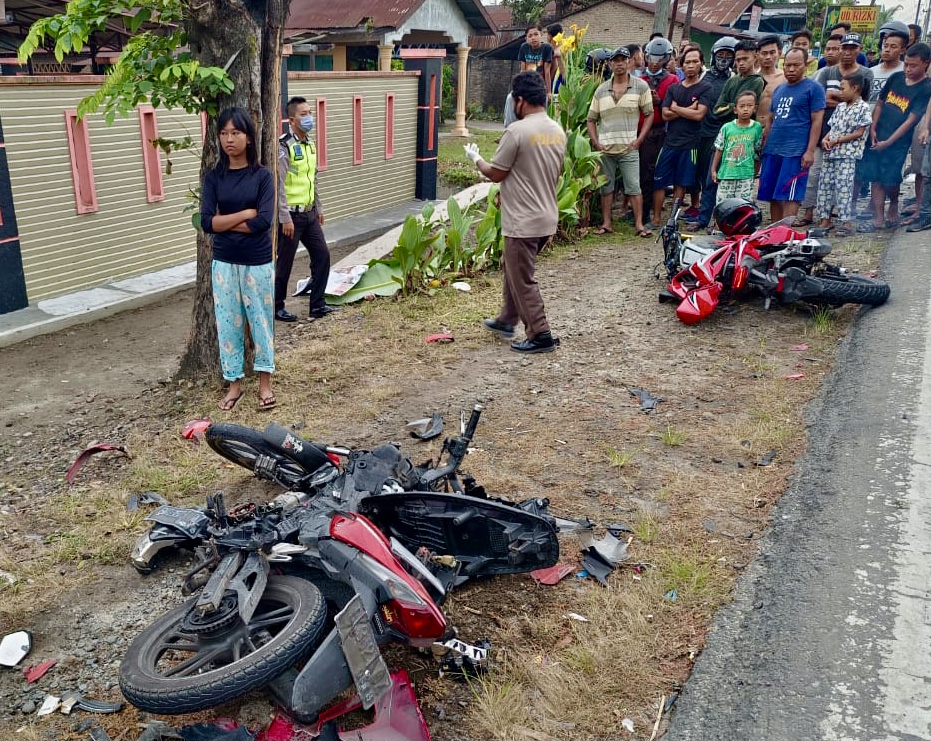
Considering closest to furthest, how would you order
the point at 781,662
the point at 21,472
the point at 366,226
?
1. the point at 781,662
2. the point at 21,472
3. the point at 366,226

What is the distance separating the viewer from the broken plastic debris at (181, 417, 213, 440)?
16.2ft

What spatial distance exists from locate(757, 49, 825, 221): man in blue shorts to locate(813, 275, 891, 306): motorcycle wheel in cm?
189

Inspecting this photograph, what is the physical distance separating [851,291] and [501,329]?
2667 millimetres

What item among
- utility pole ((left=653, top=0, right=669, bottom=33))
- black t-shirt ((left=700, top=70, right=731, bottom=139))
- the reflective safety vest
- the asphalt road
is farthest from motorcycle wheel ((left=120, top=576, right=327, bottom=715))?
utility pole ((left=653, top=0, right=669, bottom=33))

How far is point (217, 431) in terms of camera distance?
4.08 metres

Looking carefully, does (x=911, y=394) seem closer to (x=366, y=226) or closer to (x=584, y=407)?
(x=584, y=407)

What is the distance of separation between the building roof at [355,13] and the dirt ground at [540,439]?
12.6 m

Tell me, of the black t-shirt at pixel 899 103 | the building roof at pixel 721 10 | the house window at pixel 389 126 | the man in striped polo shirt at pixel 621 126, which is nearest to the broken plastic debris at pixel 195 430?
the man in striped polo shirt at pixel 621 126

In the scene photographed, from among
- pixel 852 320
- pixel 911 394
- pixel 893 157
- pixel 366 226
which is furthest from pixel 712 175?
pixel 366 226

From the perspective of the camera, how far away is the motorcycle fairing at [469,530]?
10.5 ft

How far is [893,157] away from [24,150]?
8.32 m

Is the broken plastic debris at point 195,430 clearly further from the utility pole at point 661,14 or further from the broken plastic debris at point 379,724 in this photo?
the utility pole at point 661,14

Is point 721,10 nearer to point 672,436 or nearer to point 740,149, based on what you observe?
point 740,149

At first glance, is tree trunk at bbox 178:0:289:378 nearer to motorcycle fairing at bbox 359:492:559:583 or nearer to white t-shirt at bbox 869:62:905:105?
motorcycle fairing at bbox 359:492:559:583
